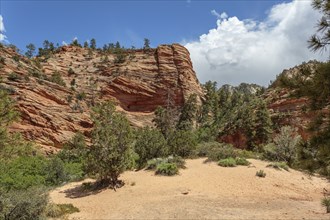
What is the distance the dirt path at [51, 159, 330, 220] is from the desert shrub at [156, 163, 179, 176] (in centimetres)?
47

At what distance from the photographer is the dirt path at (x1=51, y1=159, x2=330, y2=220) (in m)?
11.2

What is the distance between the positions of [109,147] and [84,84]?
45.4m

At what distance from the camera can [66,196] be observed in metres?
15.9

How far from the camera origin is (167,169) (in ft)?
60.9

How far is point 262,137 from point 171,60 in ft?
124

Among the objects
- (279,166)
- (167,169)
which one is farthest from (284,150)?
(167,169)

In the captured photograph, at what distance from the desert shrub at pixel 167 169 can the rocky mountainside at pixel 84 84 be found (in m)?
22.2

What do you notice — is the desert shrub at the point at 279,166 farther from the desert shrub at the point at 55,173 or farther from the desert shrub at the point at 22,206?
the desert shrub at the point at 22,206

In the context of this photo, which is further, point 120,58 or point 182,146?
point 120,58

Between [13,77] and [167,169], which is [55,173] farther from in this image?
[13,77]

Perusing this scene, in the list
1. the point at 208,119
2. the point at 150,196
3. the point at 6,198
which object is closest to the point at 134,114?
the point at 208,119

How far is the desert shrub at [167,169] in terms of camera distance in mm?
18359

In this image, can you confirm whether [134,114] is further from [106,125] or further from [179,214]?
[179,214]

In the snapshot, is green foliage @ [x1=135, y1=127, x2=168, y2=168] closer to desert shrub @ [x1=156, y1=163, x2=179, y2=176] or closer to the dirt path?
the dirt path
